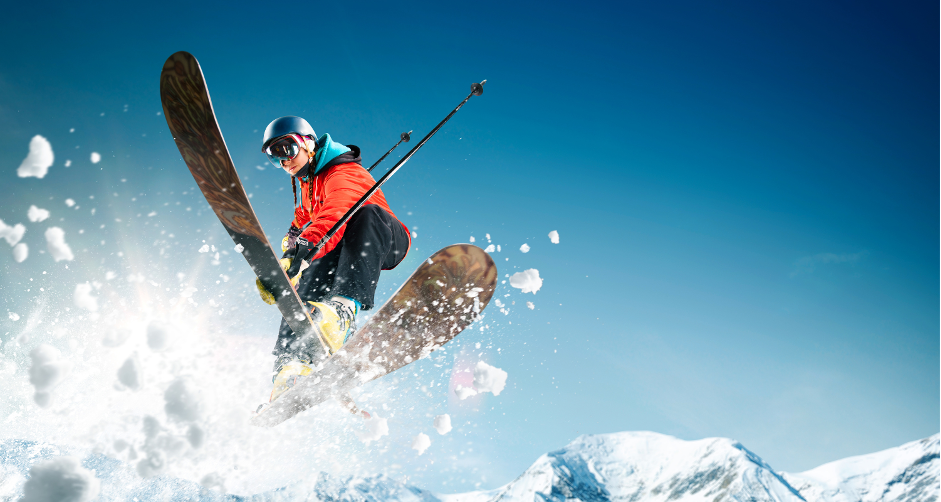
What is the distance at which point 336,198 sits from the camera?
3.63 meters

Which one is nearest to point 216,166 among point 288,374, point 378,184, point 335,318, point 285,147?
point 285,147

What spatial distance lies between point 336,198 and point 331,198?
0.04m

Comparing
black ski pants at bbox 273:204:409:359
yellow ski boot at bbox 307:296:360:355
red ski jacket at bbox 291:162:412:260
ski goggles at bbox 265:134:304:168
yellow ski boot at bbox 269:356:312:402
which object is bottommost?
yellow ski boot at bbox 269:356:312:402

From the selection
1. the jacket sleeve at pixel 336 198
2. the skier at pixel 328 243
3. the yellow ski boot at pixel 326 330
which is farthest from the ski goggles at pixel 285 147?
the yellow ski boot at pixel 326 330

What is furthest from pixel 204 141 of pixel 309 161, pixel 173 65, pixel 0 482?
pixel 0 482

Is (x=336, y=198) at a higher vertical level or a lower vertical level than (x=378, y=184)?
lower

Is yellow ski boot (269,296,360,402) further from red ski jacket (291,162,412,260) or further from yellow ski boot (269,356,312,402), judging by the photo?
red ski jacket (291,162,412,260)

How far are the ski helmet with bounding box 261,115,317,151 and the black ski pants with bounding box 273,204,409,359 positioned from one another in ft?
3.36

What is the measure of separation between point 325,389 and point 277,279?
117 centimetres

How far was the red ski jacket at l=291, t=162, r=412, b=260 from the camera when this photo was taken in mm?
3461

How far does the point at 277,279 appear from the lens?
3.16 meters

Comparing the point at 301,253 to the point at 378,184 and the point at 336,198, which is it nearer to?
the point at 336,198

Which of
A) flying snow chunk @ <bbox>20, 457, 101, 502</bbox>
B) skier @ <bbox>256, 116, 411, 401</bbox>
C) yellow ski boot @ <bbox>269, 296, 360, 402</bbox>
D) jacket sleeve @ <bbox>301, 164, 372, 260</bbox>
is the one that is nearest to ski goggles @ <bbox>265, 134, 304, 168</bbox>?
skier @ <bbox>256, 116, 411, 401</bbox>

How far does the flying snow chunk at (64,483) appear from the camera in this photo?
3.83 meters
